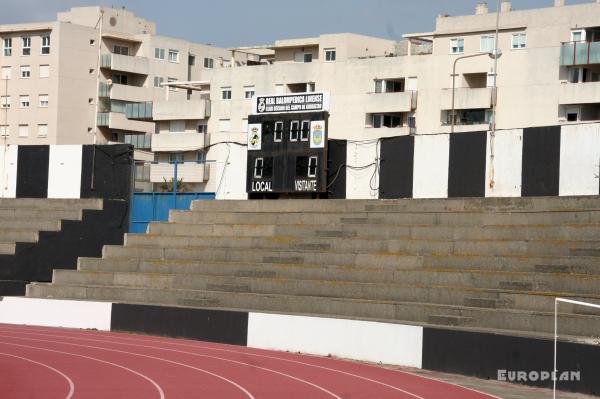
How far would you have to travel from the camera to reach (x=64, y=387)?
19.1 meters

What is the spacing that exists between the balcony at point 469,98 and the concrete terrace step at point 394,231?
31062mm

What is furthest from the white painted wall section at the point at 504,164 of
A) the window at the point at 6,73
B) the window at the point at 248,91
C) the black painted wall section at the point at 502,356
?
the window at the point at 6,73

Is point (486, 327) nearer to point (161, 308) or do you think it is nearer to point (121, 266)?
point (161, 308)

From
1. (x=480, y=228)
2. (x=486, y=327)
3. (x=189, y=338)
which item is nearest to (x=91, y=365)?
(x=189, y=338)

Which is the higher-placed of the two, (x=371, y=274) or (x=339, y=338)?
(x=371, y=274)

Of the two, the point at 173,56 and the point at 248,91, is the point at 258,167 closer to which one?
the point at 248,91

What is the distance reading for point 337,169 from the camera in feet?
107

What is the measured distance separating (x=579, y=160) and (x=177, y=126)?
50419 mm

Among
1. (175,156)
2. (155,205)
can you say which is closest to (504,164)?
(155,205)

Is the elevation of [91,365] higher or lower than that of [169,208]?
lower

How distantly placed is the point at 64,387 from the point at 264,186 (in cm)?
1431

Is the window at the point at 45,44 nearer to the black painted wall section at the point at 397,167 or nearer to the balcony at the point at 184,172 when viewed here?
the balcony at the point at 184,172

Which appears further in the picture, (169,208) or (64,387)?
(169,208)

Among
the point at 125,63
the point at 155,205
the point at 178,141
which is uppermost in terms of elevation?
the point at 125,63
